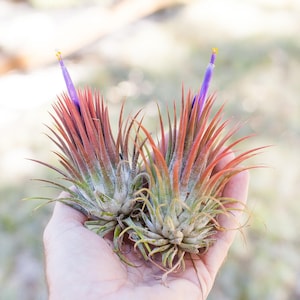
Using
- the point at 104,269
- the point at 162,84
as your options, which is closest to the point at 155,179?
the point at 104,269

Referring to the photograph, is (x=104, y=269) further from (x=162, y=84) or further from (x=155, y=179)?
(x=162, y=84)

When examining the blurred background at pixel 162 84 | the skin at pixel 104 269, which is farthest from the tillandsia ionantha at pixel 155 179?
the blurred background at pixel 162 84

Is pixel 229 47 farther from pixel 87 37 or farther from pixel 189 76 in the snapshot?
pixel 87 37

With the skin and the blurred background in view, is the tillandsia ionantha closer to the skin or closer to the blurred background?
the skin

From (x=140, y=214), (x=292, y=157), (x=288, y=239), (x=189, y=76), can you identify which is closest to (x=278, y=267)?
(x=288, y=239)

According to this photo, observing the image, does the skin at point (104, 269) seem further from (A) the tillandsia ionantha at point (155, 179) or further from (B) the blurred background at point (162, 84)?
(B) the blurred background at point (162, 84)
